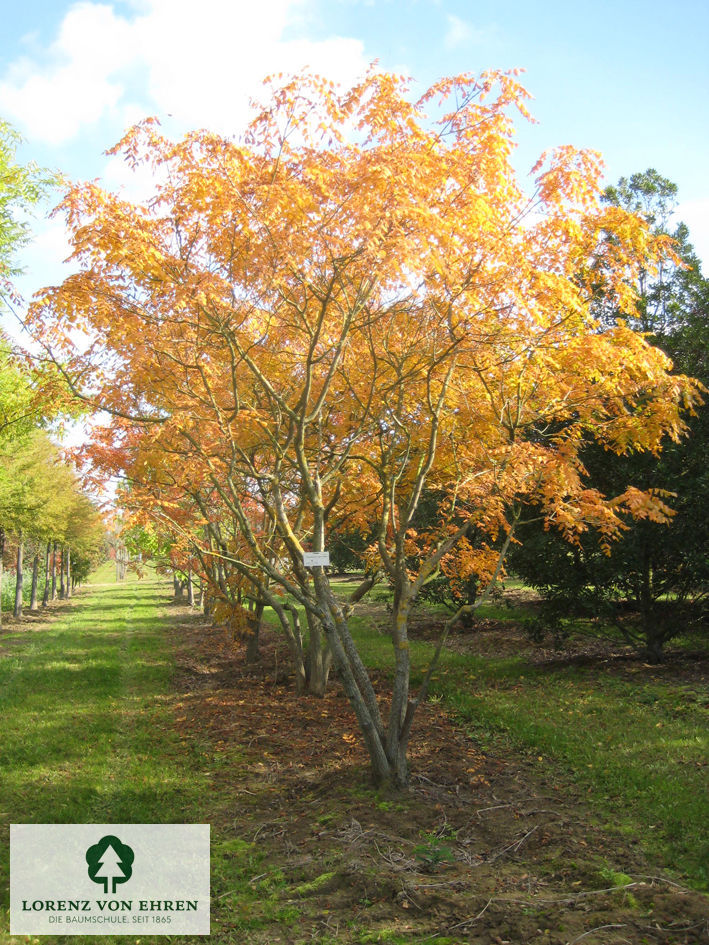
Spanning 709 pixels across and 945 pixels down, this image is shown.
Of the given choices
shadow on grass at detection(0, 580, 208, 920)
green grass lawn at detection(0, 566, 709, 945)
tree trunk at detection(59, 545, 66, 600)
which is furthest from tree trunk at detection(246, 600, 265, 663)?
tree trunk at detection(59, 545, 66, 600)

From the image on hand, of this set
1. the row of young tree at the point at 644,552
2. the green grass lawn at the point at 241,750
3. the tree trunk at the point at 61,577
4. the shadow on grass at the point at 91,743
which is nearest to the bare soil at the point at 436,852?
the green grass lawn at the point at 241,750

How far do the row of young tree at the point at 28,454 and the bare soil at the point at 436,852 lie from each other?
3.98 metres

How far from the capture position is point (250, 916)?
4.04 meters

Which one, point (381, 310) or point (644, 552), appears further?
point (644, 552)

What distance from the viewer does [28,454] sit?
18844 millimetres

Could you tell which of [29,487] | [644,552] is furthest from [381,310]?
[29,487]

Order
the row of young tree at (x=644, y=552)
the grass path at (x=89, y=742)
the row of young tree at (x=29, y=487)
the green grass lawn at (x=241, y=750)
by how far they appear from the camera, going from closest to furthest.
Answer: the green grass lawn at (x=241, y=750)
the grass path at (x=89, y=742)
the row of young tree at (x=644, y=552)
the row of young tree at (x=29, y=487)

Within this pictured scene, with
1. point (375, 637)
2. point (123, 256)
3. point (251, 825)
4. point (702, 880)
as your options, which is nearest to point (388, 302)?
point (123, 256)

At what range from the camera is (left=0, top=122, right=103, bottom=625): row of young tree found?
22.3 ft

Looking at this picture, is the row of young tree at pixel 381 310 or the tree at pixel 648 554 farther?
the tree at pixel 648 554

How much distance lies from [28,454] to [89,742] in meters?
12.9

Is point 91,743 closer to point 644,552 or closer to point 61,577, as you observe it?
point 644,552

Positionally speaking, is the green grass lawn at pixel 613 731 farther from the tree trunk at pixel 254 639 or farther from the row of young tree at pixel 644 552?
the tree trunk at pixel 254 639

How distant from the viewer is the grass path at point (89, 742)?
224 inches
